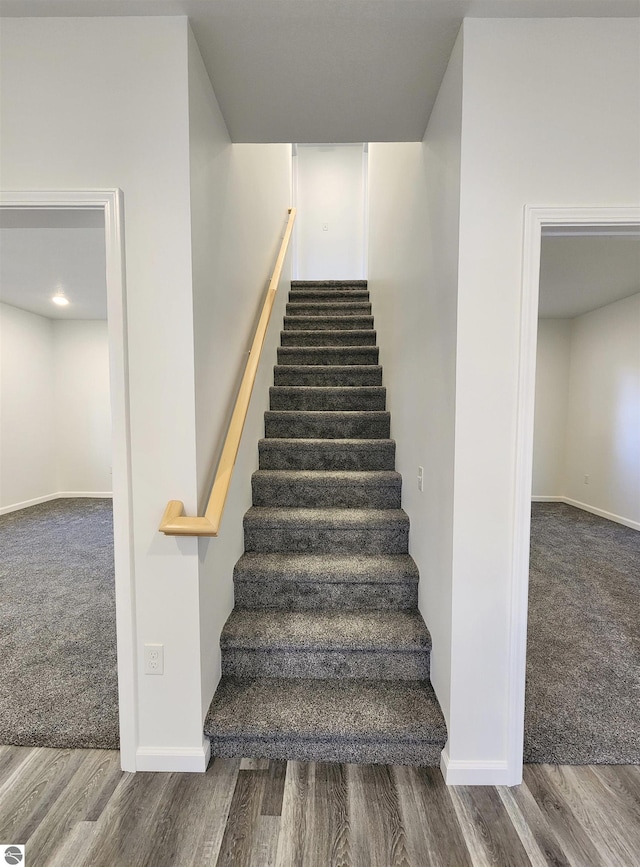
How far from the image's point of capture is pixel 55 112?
1363 mm

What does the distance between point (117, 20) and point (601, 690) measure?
3.40 meters

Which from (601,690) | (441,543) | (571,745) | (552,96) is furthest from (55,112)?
(601,690)

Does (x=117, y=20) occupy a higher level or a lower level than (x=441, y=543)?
higher

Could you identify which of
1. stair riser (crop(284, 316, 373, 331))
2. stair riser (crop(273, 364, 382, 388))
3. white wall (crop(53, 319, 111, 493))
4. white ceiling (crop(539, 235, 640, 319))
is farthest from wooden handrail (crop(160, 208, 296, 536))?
white wall (crop(53, 319, 111, 493))

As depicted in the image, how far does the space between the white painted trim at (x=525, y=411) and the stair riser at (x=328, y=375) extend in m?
1.84

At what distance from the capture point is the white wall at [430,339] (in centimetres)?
144

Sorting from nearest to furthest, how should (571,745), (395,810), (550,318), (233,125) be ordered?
1. (395,810)
2. (571,745)
3. (233,125)
4. (550,318)

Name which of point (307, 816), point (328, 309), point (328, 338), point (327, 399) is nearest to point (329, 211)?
point (328, 309)

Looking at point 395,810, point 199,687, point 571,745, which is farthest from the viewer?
point 571,745

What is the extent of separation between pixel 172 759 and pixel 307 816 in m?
0.53

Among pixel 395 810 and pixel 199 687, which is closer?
pixel 395 810

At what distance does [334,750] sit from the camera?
1.48 meters

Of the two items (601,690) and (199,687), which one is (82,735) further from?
(601,690)

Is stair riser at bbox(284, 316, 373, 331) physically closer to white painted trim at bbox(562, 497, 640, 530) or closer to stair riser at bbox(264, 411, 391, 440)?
stair riser at bbox(264, 411, 391, 440)
